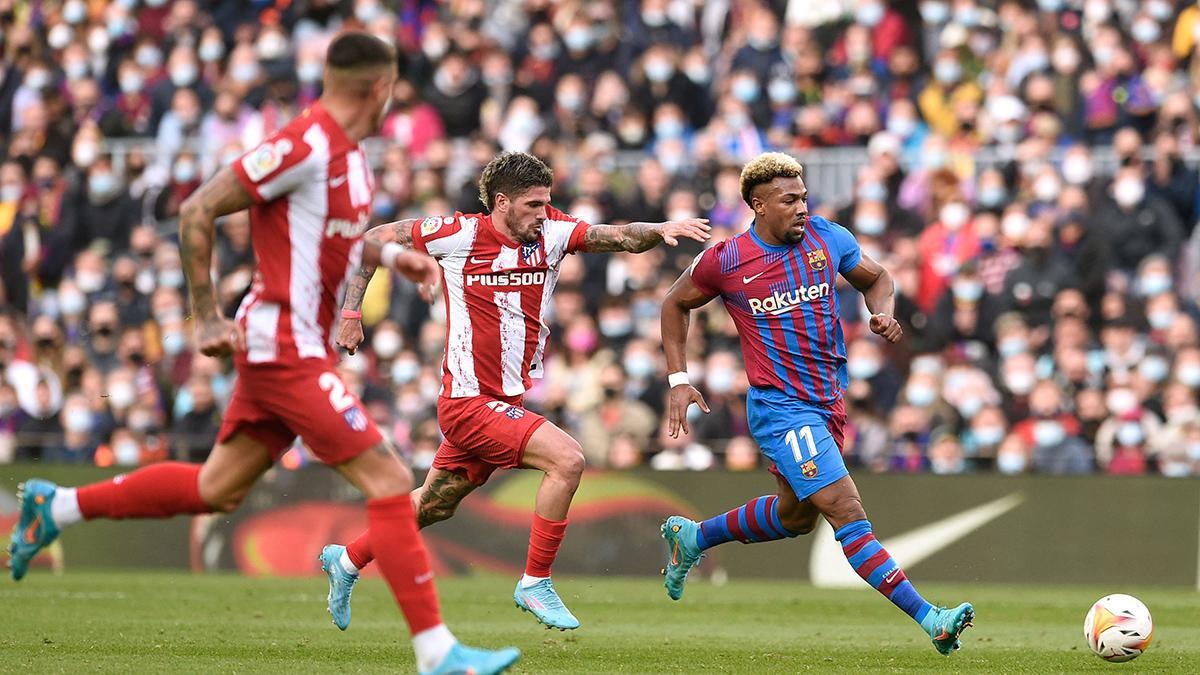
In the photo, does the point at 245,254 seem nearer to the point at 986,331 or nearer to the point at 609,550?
the point at 609,550

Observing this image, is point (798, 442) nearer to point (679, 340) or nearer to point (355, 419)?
point (679, 340)

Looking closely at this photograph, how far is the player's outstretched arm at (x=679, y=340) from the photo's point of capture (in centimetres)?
1082

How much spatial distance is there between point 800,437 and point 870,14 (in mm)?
11826

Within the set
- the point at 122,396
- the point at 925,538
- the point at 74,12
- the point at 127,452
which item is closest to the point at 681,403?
the point at 925,538

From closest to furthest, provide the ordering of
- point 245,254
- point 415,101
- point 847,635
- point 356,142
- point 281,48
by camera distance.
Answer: point 356,142, point 847,635, point 245,254, point 415,101, point 281,48

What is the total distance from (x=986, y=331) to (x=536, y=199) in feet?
27.3

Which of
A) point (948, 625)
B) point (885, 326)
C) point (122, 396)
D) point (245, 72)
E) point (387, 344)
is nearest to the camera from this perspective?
point (948, 625)

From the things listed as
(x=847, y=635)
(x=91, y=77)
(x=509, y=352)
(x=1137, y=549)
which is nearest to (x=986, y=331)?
(x=1137, y=549)

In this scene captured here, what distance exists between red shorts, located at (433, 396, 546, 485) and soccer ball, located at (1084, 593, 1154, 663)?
3.26m

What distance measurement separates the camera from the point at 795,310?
35.0ft

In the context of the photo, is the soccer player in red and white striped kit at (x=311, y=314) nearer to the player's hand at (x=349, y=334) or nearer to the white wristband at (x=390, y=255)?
→ the white wristband at (x=390, y=255)

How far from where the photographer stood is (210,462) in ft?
26.9

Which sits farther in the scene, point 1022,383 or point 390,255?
point 1022,383

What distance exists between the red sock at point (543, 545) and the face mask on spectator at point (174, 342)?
9634 mm
